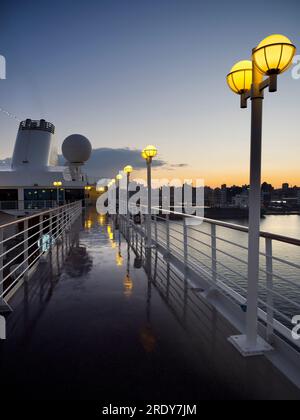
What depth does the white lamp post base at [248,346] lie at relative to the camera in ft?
7.92

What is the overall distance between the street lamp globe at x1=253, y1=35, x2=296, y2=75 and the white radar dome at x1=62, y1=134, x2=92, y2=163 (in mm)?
32706

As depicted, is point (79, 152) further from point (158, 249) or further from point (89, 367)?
point (89, 367)

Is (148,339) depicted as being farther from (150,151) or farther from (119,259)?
(150,151)

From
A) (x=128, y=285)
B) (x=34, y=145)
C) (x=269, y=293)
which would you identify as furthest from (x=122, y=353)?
(x=34, y=145)

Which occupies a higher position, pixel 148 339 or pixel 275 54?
pixel 275 54

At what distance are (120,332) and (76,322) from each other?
55cm

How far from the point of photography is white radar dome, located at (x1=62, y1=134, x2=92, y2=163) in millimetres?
33062

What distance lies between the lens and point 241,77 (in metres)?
2.64

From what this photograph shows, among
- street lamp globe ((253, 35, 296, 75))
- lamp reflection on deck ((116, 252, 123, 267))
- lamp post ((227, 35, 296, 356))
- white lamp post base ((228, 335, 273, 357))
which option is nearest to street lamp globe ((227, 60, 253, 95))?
lamp post ((227, 35, 296, 356))

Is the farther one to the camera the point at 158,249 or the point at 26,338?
the point at 158,249

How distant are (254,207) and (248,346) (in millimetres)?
1183
